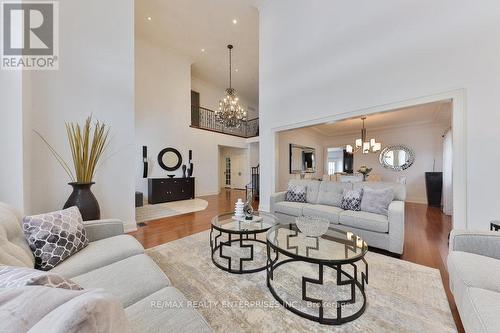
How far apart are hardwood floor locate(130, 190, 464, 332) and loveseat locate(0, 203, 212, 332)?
132 cm

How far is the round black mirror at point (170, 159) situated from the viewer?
6482mm

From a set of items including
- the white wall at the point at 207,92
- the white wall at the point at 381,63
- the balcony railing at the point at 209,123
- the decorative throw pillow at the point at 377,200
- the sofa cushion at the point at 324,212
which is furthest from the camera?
the white wall at the point at 207,92

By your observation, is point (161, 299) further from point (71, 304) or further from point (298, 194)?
point (298, 194)

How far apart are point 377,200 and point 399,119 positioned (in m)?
4.42

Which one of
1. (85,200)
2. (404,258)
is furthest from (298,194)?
(85,200)

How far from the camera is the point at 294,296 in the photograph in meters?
1.65

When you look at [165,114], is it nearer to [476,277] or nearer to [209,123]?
[209,123]

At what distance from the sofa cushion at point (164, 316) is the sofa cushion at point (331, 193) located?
302 cm

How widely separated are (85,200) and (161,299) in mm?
2445

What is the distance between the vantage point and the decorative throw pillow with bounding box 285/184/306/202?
3678mm

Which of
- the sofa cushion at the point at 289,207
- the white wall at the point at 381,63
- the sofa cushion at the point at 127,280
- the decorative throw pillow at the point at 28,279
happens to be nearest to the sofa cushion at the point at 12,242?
the sofa cushion at the point at 127,280

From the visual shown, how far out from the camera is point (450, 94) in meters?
2.56

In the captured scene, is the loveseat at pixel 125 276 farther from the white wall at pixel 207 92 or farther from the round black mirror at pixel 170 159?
the white wall at pixel 207 92

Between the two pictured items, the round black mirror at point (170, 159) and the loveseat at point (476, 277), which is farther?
the round black mirror at point (170, 159)
